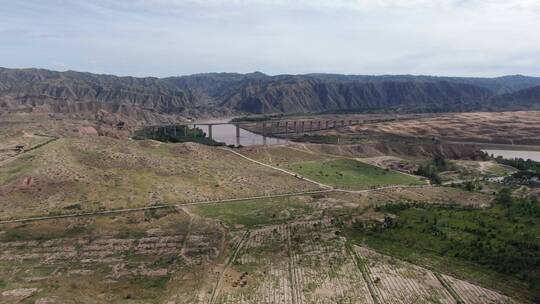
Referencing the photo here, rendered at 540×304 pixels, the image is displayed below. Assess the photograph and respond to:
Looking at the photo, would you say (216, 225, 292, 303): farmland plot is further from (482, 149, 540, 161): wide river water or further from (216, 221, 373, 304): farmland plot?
(482, 149, 540, 161): wide river water

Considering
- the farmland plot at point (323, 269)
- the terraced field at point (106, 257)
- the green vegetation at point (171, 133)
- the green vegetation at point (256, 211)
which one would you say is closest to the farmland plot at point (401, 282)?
the farmland plot at point (323, 269)

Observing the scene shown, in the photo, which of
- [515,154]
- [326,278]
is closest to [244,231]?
[326,278]

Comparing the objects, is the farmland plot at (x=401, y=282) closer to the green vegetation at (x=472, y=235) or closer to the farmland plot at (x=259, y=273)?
the green vegetation at (x=472, y=235)

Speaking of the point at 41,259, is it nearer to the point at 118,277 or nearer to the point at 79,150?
the point at 118,277

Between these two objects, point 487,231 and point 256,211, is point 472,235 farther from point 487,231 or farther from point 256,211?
point 256,211

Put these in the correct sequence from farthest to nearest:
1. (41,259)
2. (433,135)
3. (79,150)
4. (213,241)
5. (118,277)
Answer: (433,135)
(79,150)
(213,241)
(41,259)
(118,277)

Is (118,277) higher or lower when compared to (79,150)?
lower

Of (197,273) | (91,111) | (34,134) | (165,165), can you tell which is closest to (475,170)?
(165,165)
